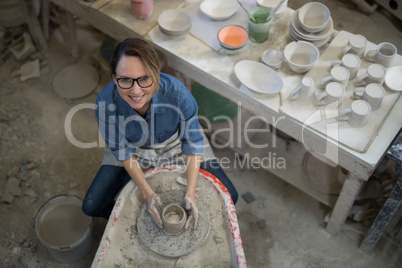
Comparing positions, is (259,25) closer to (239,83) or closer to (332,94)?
(239,83)

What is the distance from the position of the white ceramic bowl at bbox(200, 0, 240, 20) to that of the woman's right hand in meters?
1.29

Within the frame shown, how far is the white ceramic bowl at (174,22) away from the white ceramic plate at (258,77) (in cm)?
46

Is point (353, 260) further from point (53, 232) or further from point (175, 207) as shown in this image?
point (53, 232)

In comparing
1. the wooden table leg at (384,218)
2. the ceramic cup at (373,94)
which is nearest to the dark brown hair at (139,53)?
the ceramic cup at (373,94)

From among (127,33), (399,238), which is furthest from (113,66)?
(399,238)


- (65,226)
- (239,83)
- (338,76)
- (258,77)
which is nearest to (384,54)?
(338,76)

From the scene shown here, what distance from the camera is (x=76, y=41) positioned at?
3707 mm

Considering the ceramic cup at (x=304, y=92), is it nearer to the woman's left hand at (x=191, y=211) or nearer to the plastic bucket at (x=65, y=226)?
the woman's left hand at (x=191, y=211)

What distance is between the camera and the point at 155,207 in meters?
2.17

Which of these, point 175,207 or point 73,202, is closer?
point 175,207

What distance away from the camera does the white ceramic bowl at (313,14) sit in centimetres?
259

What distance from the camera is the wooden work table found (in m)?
2.24

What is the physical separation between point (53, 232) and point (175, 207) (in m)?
1.07

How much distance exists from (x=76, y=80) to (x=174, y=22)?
1363 millimetres
